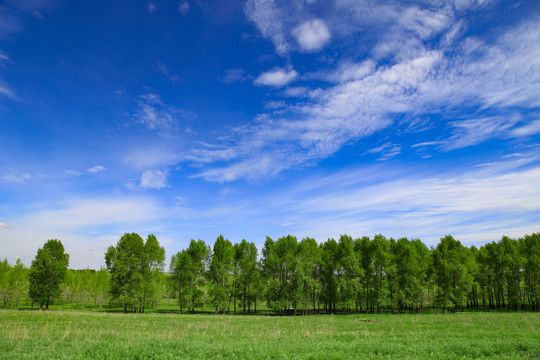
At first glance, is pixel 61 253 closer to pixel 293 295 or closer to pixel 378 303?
pixel 293 295

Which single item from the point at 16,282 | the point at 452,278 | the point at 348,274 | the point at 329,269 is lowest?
the point at 16,282

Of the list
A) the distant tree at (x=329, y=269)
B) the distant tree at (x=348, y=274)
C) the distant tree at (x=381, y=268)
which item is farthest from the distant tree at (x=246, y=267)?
the distant tree at (x=381, y=268)

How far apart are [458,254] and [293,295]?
1574 inches

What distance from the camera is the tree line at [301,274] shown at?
5831 cm

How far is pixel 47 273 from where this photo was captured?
6128cm

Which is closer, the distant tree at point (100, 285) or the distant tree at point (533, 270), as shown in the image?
the distant tree at point (533, 270)

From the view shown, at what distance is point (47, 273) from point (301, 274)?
186 ft

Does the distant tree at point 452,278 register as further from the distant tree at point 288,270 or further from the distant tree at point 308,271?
the distant tree at point 288,270

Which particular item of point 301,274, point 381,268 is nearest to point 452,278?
point 381,268

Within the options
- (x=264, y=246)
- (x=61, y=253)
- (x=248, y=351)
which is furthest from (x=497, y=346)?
(x=61, y=253)

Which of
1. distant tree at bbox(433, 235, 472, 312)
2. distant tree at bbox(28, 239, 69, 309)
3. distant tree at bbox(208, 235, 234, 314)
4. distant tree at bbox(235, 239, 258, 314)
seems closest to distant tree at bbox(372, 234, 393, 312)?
distant tree at bbox(433, 235, 472, 312)

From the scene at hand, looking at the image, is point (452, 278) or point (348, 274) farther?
point (348, 274)

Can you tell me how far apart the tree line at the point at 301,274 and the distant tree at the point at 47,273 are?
0.18 meters

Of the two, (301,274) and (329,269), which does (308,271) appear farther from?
(329,269)
